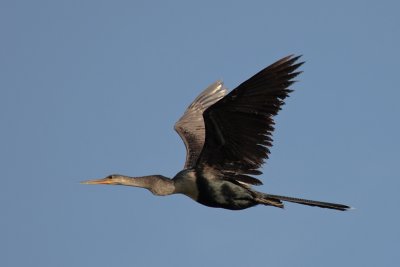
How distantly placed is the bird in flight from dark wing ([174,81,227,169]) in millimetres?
1265

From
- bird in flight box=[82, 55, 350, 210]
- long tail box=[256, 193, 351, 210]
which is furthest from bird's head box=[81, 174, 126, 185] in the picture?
long tail box=[256, 193, 351, 210]


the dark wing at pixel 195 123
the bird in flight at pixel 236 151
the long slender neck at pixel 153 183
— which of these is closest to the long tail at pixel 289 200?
the bird in flight at pixel 236 151

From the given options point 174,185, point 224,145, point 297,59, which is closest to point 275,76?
point 297,59

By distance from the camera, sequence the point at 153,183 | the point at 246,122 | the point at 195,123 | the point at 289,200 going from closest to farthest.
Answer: the point at 246,122 → the point at 289,200 → the point at 153,183 → the point at 195,123

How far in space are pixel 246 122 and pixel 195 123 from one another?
484 centimetres

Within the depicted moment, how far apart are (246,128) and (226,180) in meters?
1.12

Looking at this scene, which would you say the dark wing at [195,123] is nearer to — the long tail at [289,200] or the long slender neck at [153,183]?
the long slender neck at [153,183]

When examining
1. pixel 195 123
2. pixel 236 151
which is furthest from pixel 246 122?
pixel 195 123

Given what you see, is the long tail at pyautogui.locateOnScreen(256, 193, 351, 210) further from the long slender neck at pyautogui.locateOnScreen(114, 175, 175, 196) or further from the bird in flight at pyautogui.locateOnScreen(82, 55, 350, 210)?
the long slender neck at pyautogui.locateOnScreen(114, 175, 175, 196)

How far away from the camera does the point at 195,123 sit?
20266 mm

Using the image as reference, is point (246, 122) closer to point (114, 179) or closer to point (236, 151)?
point (236, 151)

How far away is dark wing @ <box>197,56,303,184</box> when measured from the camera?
15.1m

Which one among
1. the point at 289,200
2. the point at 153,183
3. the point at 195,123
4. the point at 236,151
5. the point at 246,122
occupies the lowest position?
the point at 289,200

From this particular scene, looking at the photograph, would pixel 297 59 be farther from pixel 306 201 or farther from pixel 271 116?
pixel 306 201
